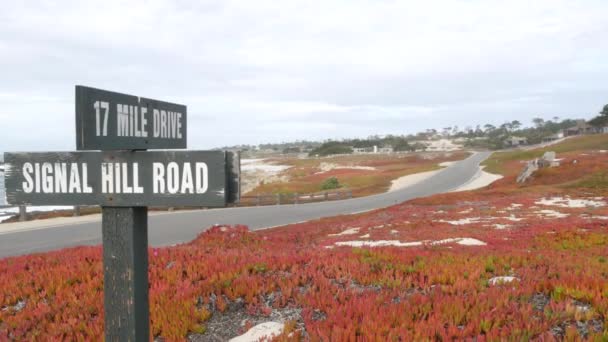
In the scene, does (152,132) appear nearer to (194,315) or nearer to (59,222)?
(194,315)

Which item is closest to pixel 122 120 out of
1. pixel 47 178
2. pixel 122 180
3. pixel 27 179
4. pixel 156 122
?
pixel 156 122

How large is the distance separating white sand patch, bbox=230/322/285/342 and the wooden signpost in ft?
5.86

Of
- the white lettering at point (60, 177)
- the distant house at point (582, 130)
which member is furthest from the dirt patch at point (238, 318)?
the distant house at point (582, 130)

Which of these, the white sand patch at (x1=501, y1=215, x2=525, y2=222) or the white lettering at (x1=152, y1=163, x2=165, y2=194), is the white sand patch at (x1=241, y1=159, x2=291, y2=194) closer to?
the white sand patch at (x1=501, y1=215, x2=525, y2=222)

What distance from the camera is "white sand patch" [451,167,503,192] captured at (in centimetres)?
5403

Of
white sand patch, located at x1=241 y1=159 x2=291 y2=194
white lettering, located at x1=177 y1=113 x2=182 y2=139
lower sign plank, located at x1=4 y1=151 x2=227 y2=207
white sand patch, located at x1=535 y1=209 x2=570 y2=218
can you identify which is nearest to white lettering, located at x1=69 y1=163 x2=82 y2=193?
lower sign plank, located at x1=4 y1=151 x2=227 y2=207

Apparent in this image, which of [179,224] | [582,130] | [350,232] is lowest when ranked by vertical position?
[179,224]

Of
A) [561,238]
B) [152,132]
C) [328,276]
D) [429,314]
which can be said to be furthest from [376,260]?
[561,238]

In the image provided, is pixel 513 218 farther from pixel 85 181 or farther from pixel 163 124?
pixel 85 181

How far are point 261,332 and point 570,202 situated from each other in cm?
2893

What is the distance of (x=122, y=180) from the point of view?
3180 mm

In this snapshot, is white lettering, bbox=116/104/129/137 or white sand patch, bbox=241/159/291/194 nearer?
white lettering, bbox=116/104/129/137

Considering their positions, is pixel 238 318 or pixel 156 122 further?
pixel 238 318

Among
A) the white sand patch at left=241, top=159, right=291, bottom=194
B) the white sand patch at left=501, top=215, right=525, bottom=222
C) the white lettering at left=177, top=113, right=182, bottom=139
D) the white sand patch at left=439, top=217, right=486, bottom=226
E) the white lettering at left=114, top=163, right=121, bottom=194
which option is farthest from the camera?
the white sand patch at left=241, top=159, right=291, bottom=194
